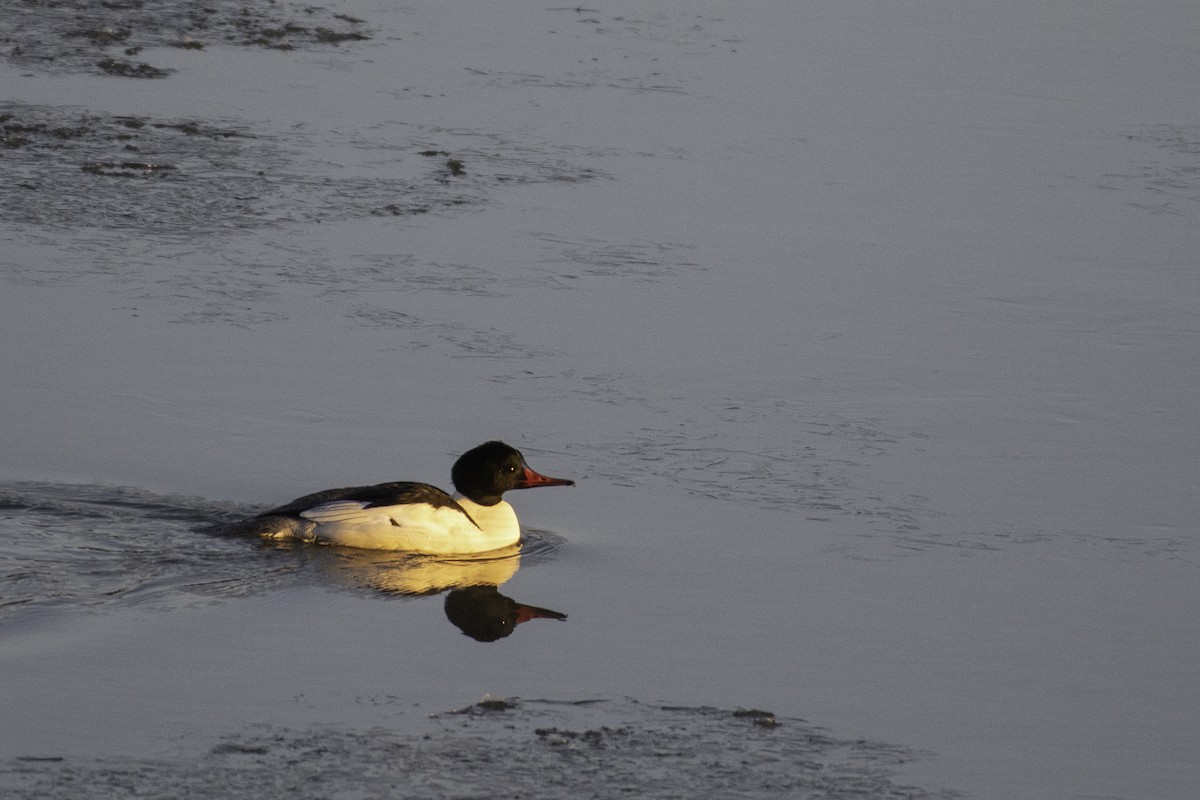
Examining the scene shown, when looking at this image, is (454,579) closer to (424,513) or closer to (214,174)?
(424,513)

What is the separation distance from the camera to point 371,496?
875 centimetres

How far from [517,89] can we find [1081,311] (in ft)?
21.5

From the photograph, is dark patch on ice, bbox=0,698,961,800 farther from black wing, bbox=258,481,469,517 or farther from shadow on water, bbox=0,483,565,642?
black wing, bbox=258,481,469,517

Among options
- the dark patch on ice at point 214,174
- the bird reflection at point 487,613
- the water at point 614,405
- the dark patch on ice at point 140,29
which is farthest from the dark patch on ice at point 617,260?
the dark patch on ice at point 140,29

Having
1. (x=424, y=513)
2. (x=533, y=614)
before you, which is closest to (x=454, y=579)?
(x=424, y=513)

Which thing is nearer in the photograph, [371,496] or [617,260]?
[371,496]

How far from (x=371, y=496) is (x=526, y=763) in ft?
9.23

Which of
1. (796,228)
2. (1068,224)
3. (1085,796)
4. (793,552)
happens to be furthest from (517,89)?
(1085,796)

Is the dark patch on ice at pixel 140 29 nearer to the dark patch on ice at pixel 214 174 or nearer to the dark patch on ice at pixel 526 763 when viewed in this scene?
the dark patch on ice at pixel 214 174

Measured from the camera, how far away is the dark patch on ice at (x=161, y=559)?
811 centimetres

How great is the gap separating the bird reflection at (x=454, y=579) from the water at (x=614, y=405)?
0.18 feet

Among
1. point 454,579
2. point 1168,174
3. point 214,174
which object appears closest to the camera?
point 454,579

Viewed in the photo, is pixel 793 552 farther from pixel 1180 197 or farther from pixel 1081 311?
pixel 1180 197

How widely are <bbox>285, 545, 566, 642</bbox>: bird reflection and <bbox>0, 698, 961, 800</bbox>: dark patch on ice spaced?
1.27 meters
